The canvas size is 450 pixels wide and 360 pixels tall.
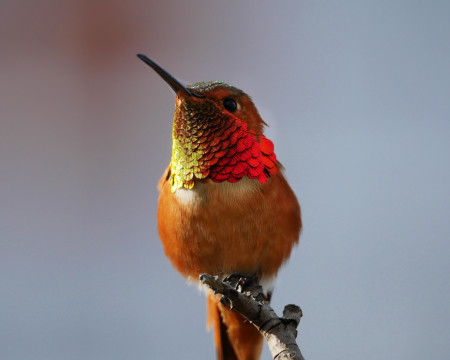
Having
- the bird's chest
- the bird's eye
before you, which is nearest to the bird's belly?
the bird's chest

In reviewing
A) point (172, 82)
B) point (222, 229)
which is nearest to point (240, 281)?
point (222, 229)

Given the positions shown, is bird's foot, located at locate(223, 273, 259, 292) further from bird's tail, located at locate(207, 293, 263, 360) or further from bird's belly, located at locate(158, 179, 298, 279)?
bird's tail, located at locate(207, 293, 263, 360)

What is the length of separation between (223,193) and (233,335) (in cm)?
41

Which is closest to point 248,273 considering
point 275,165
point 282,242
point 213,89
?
point 282,242

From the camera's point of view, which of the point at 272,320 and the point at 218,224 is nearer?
the point at 272,320

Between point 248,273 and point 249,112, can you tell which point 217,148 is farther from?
point 248,273

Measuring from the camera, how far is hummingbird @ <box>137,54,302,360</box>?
2.59 ft

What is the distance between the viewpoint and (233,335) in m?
1.08

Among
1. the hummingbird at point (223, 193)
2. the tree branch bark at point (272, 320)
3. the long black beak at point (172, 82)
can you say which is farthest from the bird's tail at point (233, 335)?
the long black beak at point (172, 82)

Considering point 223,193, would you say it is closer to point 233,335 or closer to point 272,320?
point 272,320

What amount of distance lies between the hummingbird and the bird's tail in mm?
172

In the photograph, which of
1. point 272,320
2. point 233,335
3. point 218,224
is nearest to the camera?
point 272,320

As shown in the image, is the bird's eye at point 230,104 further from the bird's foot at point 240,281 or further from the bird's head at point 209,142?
the bird's foot at point 240,281

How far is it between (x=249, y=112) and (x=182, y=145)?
0.54 feet
